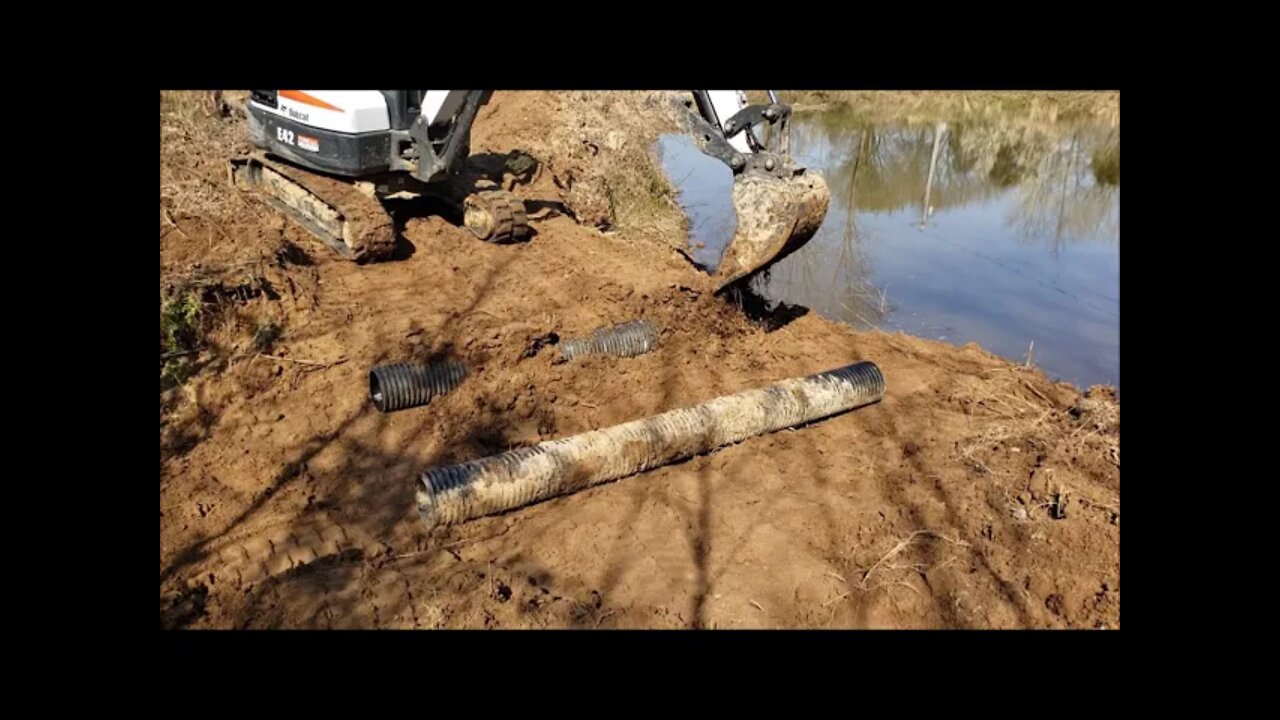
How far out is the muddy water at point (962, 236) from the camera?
30.4 feet

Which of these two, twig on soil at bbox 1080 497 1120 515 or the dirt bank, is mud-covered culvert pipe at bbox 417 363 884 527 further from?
twig on soil at bbox 1080 497 1120 515

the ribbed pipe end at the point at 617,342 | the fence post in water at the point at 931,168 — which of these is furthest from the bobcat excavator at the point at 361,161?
the fence post in water at the point at 931,168

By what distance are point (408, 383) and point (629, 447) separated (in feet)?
6.24

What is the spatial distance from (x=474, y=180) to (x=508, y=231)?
67.9 inches

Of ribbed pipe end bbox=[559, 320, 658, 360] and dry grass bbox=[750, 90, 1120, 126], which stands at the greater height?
dry grass bbox=[750, 90, 1120, 126]

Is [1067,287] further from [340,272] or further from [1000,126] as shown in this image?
[1000,126]

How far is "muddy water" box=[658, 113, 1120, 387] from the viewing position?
30.4 ft

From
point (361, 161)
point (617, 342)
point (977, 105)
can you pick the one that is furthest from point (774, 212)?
point (977, 105)

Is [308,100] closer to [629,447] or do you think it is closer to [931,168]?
[629,447]

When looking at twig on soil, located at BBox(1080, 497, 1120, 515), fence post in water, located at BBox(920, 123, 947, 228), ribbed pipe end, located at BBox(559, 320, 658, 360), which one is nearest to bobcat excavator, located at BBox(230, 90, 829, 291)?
ribbed pipe end, located at BBox(559, 320, 658, 360)

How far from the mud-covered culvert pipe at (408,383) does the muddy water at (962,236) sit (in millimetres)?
5296

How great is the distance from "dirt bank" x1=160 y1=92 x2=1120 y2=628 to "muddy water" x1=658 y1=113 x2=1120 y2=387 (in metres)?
1.62

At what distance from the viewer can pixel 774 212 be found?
6090 mm

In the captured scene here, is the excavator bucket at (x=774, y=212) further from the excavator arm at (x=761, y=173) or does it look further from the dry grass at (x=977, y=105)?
the dry grass at (x=977, y=105)
